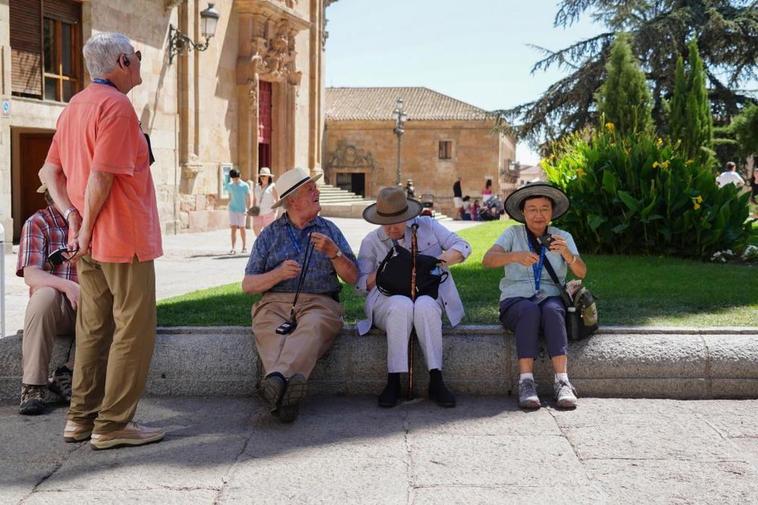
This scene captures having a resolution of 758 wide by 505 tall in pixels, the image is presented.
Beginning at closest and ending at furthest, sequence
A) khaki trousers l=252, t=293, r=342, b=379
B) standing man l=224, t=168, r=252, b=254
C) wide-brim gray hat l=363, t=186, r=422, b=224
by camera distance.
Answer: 1. khaki trousers l=252, t=293, r=342, b=379
2. wide-brim gray hat l=363, t=186, r=422, b=224
3. standing man l=224, t=168, r=252, b=254

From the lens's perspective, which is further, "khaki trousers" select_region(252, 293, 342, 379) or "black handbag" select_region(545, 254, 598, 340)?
"black handbag" select_region(545, 254, 598, 340)

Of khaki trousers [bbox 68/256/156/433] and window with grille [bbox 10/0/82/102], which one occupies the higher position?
window with grille [bbox 10/0/82/102]

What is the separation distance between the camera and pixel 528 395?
5.28 metres

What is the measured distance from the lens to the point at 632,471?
4.18 m

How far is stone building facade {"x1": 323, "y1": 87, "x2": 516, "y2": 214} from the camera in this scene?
5041cm

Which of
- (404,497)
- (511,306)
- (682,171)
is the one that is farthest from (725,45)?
(404,497)

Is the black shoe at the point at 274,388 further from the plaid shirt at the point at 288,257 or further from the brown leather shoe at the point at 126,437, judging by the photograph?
the plaid shirt at the point at 288,257

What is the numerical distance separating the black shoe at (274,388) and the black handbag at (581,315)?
5.84 feet

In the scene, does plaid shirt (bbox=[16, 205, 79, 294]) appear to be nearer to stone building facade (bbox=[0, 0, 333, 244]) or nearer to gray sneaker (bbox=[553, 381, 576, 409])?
gray sneaker (bbox=[553, 381, 576, 409])

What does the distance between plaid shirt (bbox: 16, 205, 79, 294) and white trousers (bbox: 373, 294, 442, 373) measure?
1.88 meters

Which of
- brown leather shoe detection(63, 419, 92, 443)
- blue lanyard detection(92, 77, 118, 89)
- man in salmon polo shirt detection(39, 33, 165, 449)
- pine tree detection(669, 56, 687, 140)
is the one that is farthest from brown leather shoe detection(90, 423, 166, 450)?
pine tree detection(669, 56, 687, 140)

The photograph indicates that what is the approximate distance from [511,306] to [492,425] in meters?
0.88

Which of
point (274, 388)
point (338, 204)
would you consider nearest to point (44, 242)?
point (274, 388)

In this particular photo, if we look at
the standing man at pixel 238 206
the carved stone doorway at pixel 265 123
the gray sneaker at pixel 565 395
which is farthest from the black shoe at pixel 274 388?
the carved stone doorway at pixel 265 123
